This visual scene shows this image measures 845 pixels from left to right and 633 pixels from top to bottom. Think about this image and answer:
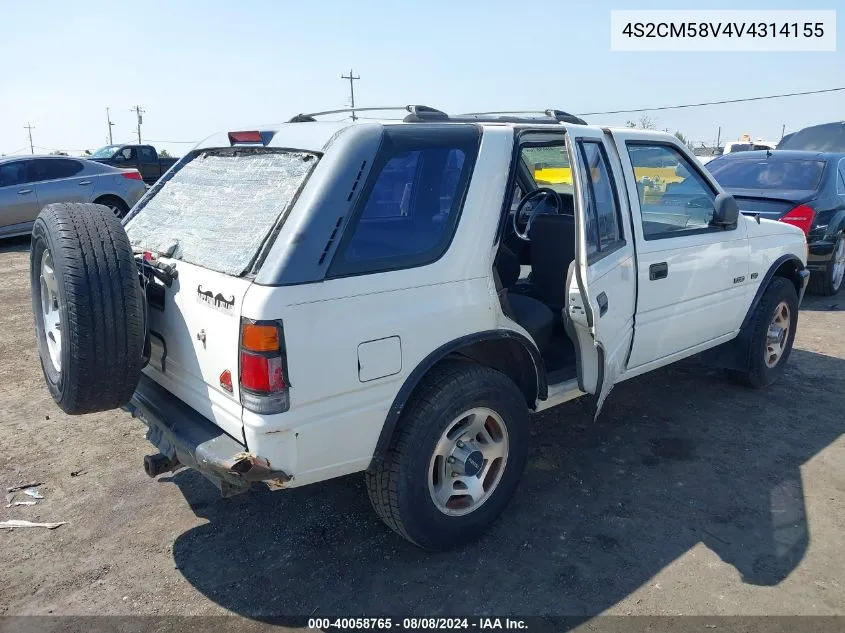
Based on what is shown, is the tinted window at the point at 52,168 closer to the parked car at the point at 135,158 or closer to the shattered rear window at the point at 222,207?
the parked car at the point at 135,158

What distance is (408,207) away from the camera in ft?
9.02

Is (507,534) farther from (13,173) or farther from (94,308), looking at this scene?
(13,173)

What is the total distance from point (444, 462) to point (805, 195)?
6352 mm

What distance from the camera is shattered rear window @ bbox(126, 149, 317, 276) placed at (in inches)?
102

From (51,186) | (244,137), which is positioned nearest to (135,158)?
(51,186)

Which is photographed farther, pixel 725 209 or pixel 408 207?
pixel 725 209

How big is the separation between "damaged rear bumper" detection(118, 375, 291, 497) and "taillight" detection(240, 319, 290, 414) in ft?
0.69

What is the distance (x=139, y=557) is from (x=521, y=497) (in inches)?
73.8

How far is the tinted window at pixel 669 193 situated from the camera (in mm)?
3779

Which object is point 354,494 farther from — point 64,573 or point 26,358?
point 26,358

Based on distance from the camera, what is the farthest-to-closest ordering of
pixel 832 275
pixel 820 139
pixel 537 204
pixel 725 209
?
pixel 820 139 → pixel 832 275 → pixel 537 204 → pixel 725 209

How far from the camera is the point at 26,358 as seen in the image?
5656 millimetres

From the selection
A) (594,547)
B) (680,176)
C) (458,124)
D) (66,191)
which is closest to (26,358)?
(458,124)

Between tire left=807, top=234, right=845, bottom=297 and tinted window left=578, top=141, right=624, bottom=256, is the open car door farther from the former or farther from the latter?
tire left=807, top=234, right=845, bottom=297
